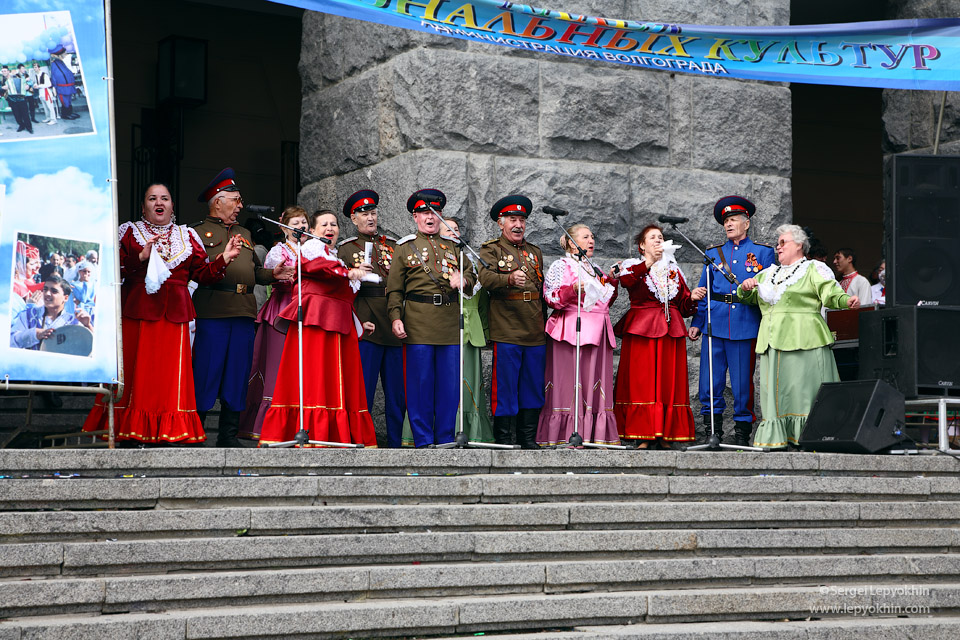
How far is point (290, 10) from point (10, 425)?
268 inches

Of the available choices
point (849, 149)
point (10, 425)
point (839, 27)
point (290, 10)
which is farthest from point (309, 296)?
point (849, 149)

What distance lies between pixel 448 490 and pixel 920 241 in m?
3.92

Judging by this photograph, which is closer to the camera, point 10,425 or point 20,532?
point 20,532

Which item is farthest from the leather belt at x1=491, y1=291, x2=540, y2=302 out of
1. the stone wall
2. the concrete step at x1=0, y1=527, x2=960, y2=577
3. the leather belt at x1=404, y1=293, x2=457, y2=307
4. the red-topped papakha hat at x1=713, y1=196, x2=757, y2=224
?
the concrete step at x1=0, y1=527, x2=960, y2=577

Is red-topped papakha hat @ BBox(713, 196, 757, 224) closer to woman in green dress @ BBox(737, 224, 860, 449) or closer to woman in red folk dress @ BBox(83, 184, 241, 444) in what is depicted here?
woman in green dress @ BBox(737, 224, 860, 449)

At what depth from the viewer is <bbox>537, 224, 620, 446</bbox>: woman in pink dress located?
28.9 ft

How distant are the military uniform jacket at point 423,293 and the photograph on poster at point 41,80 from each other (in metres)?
2.46

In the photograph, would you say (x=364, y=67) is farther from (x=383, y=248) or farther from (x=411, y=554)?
(x=411, y=554)

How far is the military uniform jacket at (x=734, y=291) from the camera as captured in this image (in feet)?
30.4

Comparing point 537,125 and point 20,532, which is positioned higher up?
point 537,125

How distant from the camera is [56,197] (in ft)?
21.1

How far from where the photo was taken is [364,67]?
32.6 feet

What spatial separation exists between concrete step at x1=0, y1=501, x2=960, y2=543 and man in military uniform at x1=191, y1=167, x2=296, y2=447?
7.77 ft

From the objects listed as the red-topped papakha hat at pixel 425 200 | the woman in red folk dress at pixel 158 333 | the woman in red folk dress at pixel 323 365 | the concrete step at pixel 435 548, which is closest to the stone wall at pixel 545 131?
the red-topped papakha hat at pixel 425 200
